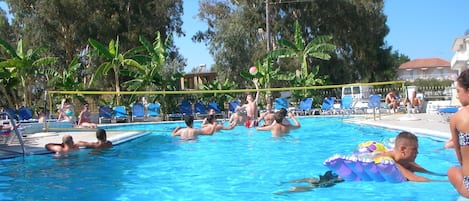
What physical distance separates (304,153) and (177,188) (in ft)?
13.4

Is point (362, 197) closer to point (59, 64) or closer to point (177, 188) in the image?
point (177, 188)

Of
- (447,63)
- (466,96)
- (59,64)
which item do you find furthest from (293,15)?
(447,63)

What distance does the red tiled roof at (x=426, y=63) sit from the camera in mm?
103062

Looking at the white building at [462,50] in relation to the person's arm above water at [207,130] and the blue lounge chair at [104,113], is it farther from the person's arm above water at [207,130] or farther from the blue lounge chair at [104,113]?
the blue lounge chair at [104,113]

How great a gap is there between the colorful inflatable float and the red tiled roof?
4047 inches

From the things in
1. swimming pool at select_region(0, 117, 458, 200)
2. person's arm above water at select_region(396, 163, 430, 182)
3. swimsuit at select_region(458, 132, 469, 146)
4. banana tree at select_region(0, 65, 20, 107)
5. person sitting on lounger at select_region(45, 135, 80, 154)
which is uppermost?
banana tree at select_region(0, 65, 20, 107)

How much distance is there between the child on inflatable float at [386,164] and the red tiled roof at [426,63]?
102787mm

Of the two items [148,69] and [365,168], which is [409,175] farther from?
[148,69]

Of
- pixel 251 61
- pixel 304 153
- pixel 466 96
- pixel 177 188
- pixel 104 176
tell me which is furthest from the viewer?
pixel 251 61

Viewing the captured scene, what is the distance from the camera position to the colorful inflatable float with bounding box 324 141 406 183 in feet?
18.9

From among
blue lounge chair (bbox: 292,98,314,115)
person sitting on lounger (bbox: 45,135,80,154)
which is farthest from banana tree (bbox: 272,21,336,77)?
person sitting on lounger (bbox: 45,135,80,154)

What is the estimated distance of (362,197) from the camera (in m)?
5.68

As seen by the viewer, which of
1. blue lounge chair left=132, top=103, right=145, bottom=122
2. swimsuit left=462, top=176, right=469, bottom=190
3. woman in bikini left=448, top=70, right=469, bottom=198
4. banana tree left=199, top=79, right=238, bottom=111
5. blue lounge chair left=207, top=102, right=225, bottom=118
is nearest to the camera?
woman in bikini left=448, top=70, right=469, bottom=198

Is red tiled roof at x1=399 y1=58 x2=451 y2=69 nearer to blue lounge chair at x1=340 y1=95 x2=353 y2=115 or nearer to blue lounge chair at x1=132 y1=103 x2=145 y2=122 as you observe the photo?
blue lounge chair at x1=340 y1=95 x2=353 y2=115
